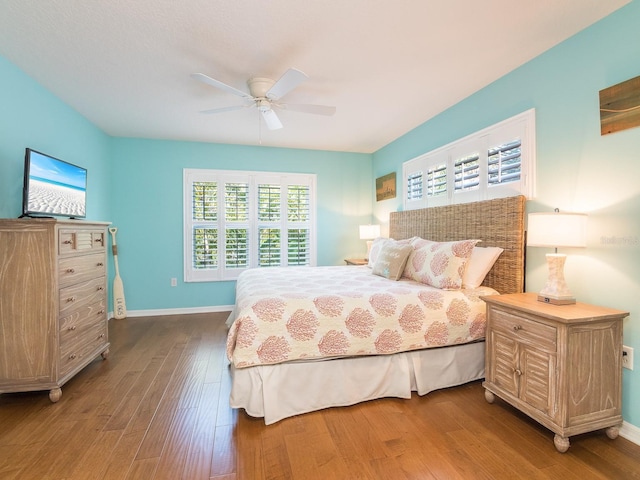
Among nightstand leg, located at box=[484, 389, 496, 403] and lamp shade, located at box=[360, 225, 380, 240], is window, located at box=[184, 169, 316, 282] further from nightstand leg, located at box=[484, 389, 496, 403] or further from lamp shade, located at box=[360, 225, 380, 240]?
nightstand leg, located at box=[484, 389, 496, 403]

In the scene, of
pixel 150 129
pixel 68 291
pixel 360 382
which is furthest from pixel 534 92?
pixel 150 129

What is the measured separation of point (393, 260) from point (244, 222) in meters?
2.55

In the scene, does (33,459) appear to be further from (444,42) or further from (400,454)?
(444,42)

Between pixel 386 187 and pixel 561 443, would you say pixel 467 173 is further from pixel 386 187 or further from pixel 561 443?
pixel 561 443

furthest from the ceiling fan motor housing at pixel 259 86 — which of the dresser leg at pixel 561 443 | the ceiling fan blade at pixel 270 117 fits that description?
the dresser leg at pixel 561 443

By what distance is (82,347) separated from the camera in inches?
95.0

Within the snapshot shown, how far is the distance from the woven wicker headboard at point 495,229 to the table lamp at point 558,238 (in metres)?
0.46

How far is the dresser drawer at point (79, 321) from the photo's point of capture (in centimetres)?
218

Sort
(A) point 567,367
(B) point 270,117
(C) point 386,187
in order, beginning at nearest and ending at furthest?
(A) point 567,367
(B) point 270,117
(C) point 386,187

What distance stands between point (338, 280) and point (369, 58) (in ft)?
6.01

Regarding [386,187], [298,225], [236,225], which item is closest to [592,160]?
[386,187]

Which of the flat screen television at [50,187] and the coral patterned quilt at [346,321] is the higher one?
the flat screen television at [50,187]

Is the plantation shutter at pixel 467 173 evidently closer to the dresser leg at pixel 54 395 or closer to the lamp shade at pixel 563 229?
the lamp shade at pixel 563 229

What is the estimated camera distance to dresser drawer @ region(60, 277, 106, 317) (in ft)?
7.18
